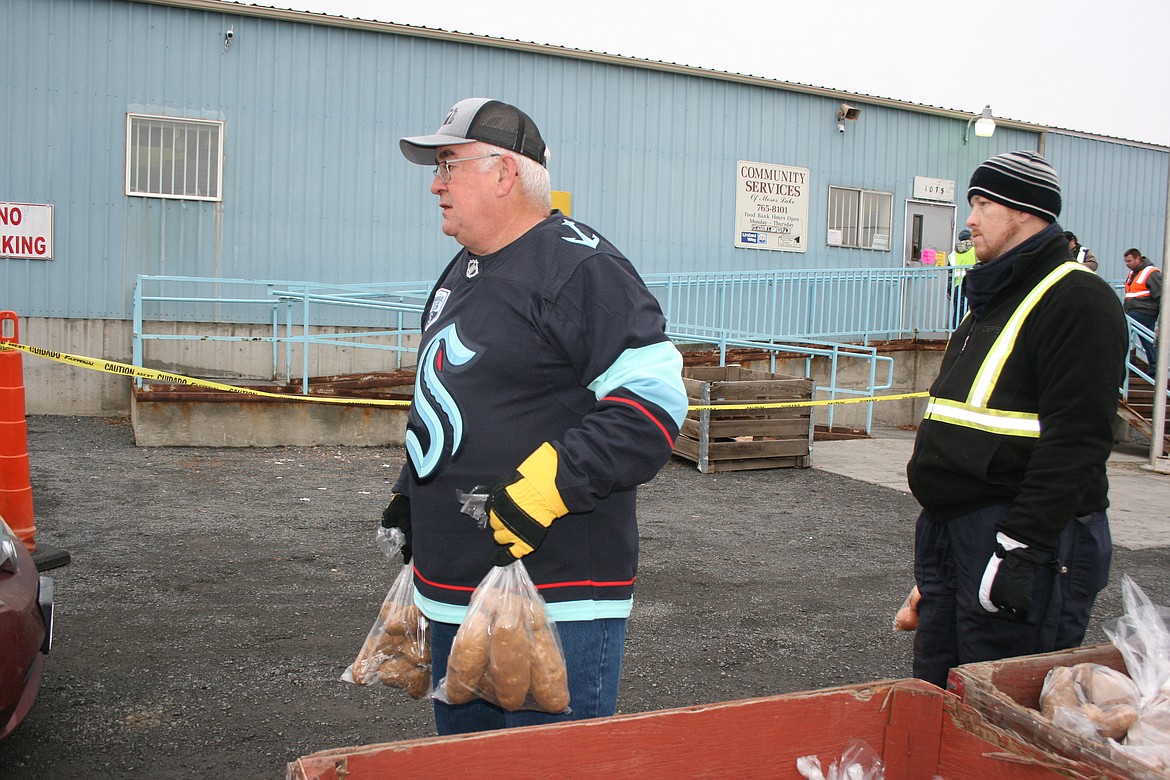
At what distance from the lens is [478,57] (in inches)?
531

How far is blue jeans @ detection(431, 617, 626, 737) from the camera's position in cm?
232

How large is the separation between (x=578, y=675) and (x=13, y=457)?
4993 mm

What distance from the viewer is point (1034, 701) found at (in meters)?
2.07

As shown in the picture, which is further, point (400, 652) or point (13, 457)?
point (13, 457)

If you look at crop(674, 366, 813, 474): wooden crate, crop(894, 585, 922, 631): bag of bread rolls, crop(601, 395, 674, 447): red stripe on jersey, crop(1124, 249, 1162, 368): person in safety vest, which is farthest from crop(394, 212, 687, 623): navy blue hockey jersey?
crop(1124, 249, 1162, 368): person in safety vest

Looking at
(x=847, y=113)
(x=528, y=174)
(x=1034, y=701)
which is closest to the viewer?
(x=1034, y=701)

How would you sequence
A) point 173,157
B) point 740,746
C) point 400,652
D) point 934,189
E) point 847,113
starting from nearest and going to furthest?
1. point 740,746
2. point 400,652
3. point 173,157
4. point 847,113
5. point 934,189

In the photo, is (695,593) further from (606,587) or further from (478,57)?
(478,57)

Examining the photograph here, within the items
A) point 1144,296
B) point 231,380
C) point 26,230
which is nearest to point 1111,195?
point 1144,296

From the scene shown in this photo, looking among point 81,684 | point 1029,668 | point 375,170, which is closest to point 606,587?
point 1029,668

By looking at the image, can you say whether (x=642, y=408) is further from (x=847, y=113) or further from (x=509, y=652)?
(x=847, y=113)

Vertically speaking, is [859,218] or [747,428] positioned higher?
[859,218]

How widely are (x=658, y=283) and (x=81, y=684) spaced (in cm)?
1084

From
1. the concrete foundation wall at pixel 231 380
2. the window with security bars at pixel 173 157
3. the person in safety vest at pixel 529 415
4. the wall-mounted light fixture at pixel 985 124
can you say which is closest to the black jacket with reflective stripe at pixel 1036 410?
the person in safety vest at pixel 529 415
